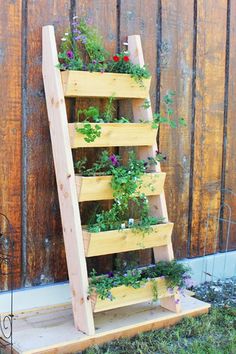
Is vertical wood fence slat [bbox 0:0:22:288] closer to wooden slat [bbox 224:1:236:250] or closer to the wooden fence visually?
the wooden fence

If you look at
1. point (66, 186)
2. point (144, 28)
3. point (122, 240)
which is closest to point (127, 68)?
point (144, 28)

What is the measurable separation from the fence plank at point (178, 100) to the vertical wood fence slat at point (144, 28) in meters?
0.08

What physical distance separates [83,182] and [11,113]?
566 mm

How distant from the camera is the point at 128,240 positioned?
3004 mm

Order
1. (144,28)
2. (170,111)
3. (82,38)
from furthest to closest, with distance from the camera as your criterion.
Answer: (144,28) → (170,111) → (82,38)

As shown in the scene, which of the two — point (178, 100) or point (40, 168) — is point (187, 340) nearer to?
point (40, 168)

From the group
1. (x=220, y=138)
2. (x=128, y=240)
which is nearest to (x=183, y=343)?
(x=128, y=240)

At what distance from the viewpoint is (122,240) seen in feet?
9.77

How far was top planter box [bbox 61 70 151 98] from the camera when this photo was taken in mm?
2906

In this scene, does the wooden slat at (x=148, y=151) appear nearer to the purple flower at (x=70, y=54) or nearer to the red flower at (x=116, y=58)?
the red flower at (x=116, y=58)

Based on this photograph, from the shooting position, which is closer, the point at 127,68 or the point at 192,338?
the point at 192,338

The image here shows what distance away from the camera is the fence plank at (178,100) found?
3650mm

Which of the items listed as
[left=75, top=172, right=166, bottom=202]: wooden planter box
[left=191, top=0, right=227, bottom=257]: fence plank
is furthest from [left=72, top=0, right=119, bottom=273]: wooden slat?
[left=191, top=0, right=227, bottom=257]: fence plank

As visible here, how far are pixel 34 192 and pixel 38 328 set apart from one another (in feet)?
2.42
